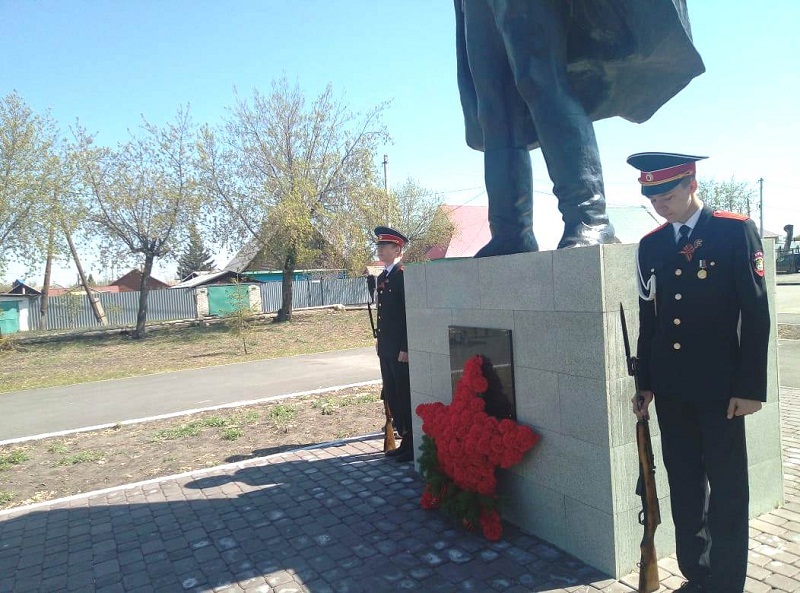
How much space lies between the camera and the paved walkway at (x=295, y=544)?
2.78 meters

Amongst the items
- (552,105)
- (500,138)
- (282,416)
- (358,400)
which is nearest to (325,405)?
(358,400)

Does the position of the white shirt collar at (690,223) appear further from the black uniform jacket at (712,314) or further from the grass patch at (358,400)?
the grass patch at (358,400)

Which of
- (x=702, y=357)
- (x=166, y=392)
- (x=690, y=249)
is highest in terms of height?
(x=690, y=249)

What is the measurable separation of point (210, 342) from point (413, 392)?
14593mm

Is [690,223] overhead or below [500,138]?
below

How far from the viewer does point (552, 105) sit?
3.13m

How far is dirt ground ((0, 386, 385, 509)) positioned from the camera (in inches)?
200

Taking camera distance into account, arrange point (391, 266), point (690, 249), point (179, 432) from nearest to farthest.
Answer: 1. point (690, 249)
2. point (391, 266)
3. point (179, 432)

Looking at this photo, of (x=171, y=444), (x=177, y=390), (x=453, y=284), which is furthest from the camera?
(x=177, y=390)

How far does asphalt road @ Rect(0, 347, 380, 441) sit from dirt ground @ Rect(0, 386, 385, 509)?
3.36 ft

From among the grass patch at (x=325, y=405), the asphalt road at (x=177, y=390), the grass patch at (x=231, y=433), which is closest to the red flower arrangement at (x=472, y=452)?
the grass patch at (x=231, y=433)

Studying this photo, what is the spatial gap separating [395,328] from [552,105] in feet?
7.71

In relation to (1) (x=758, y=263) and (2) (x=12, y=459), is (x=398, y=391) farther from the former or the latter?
(2) (x=12, y=459)

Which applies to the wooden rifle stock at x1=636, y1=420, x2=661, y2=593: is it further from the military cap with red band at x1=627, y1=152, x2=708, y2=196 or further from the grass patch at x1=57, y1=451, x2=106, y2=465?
the grass patch at x1=57, y1=451, x2=106, y2=465
